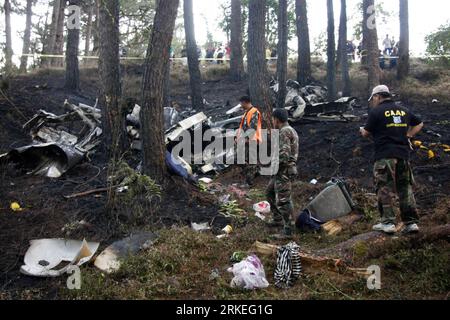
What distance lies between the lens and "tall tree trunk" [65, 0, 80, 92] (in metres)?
16.5

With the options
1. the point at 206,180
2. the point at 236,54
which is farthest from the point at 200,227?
the point at 236,54

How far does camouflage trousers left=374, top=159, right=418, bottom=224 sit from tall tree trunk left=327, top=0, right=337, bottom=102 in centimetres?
1106

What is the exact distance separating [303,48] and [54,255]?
1545 cm

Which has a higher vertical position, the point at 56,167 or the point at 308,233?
the point at 56,167

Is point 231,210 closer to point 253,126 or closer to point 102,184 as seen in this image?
point 253,126

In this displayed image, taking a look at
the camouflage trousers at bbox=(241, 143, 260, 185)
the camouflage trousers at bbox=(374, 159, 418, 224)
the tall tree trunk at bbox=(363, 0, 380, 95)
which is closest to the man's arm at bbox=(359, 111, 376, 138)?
the camouflage trousers at bbox=(374, 159, 418, 224)

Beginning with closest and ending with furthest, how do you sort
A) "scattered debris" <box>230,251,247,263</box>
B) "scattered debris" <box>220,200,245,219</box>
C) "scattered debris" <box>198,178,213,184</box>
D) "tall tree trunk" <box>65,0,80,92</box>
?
"scattered debris" <box>230,251,247,263</box>, "scattered debris" <box>220,200,245,219</box>, "scattered debris" <box>198,178,213,184</box>, "tall tree trunk" <box>65,0,80,92</box>

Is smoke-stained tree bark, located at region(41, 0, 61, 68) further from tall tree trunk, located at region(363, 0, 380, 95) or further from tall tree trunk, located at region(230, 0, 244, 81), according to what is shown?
tall tree trunk, located at region(363, 0, 380, 95)

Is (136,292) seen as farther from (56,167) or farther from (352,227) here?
(56,167)

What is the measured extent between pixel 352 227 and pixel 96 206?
13.7ft

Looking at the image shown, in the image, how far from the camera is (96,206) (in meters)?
7.41

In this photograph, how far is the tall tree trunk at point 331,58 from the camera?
17016 mm

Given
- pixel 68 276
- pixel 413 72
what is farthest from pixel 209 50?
pixel 68 276
